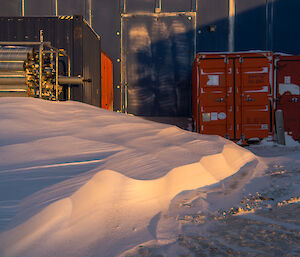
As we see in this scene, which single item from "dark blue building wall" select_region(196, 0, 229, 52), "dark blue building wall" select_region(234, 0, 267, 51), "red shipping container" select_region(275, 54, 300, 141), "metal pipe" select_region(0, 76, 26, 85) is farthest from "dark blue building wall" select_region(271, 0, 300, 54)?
"metal pipe" select_region(0, 76, 26, 85)

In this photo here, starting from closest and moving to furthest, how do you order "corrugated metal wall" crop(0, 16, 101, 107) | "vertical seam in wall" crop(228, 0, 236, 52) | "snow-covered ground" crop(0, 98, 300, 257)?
"snow-covered ground" crop(0, 98, 300, 257) < "corrugated metal wall" crop(0, 16, 101, 107) < "vertical seam in wall" crop(228, 0, 236, 52)

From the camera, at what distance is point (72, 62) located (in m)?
7.30

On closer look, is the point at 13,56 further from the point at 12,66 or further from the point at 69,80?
the point at 69,80

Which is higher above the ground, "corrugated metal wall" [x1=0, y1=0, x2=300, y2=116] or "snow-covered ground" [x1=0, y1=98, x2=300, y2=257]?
"corrugated metal wall" [x1=0, y1=0, x2=300, y2=116]

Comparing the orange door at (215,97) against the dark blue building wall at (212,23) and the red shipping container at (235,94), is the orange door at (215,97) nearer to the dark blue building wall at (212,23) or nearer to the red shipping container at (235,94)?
the red shipping container at (235,94)

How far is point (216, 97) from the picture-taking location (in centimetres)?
889

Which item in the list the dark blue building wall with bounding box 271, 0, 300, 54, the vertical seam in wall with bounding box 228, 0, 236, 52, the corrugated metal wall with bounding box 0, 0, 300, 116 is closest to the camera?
the dark blue building wall with bounding box 271, 0, 300, 54

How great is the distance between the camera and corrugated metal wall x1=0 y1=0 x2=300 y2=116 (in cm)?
1123

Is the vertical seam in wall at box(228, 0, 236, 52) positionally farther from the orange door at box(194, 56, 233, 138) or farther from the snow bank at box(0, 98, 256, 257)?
the snow bank at box(0, 98, 256, 257)

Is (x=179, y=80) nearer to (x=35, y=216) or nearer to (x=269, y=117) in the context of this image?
(x=269, y=117)

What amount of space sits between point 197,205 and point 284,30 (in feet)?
34.3

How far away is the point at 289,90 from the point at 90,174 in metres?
7.72

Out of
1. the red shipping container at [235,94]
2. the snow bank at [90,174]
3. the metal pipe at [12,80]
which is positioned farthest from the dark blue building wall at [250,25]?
the metal pipe at [12,80]

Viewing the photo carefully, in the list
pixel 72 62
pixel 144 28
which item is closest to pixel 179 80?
pixel 144 28
